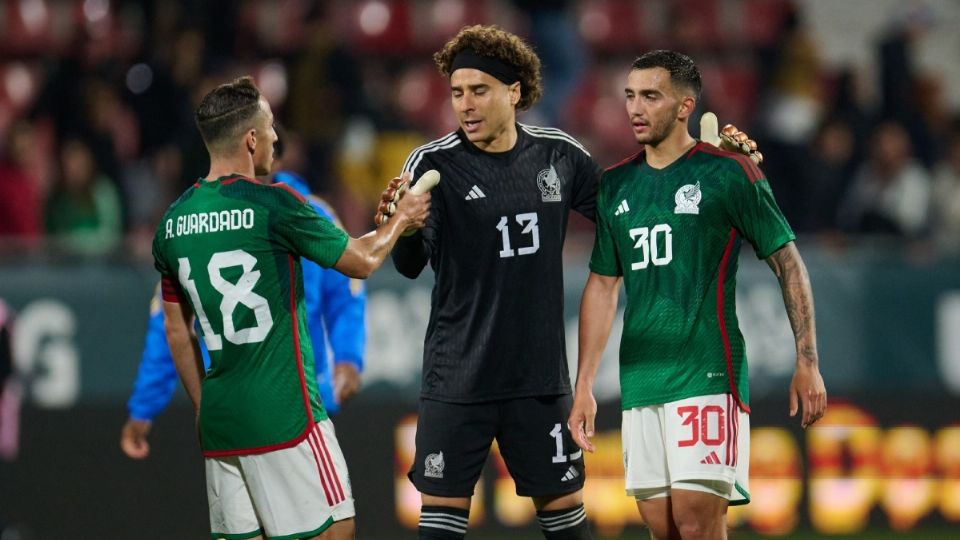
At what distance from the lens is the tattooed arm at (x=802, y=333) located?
5.91 m

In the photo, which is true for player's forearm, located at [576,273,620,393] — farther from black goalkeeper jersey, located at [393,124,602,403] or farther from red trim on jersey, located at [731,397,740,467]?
red trim on jersey, located at [731,397,740,467]

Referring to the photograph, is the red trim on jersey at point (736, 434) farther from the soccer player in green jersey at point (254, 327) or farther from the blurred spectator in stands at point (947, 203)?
the blurred spectator in stands at point (947, 203)

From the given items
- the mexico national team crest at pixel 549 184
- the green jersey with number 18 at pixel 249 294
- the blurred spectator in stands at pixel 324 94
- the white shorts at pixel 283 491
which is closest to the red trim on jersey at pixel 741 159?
the mexico national team crest at pixel 549 184

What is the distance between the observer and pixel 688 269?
6.13 metres

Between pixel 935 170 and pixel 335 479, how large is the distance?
857 cm

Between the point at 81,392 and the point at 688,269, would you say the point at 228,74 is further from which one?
the point at 688,269

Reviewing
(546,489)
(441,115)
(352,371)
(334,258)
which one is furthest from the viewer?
(441,115)

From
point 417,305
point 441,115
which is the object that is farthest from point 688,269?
point 441,115

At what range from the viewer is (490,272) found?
20.9 ft

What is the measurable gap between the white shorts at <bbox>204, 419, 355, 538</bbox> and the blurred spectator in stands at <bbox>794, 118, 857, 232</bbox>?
22.8 feet

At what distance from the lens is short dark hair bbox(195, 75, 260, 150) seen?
590 cm

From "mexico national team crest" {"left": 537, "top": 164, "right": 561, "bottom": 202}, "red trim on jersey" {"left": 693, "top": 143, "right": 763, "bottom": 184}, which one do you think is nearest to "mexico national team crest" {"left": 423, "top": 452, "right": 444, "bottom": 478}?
"mexico national team crest" {"left": 537, "top": 164, "right": 561, "bottom": 202}

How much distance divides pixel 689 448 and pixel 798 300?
0.73 m

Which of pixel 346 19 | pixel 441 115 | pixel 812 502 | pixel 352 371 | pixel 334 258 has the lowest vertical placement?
pixel 812 502
